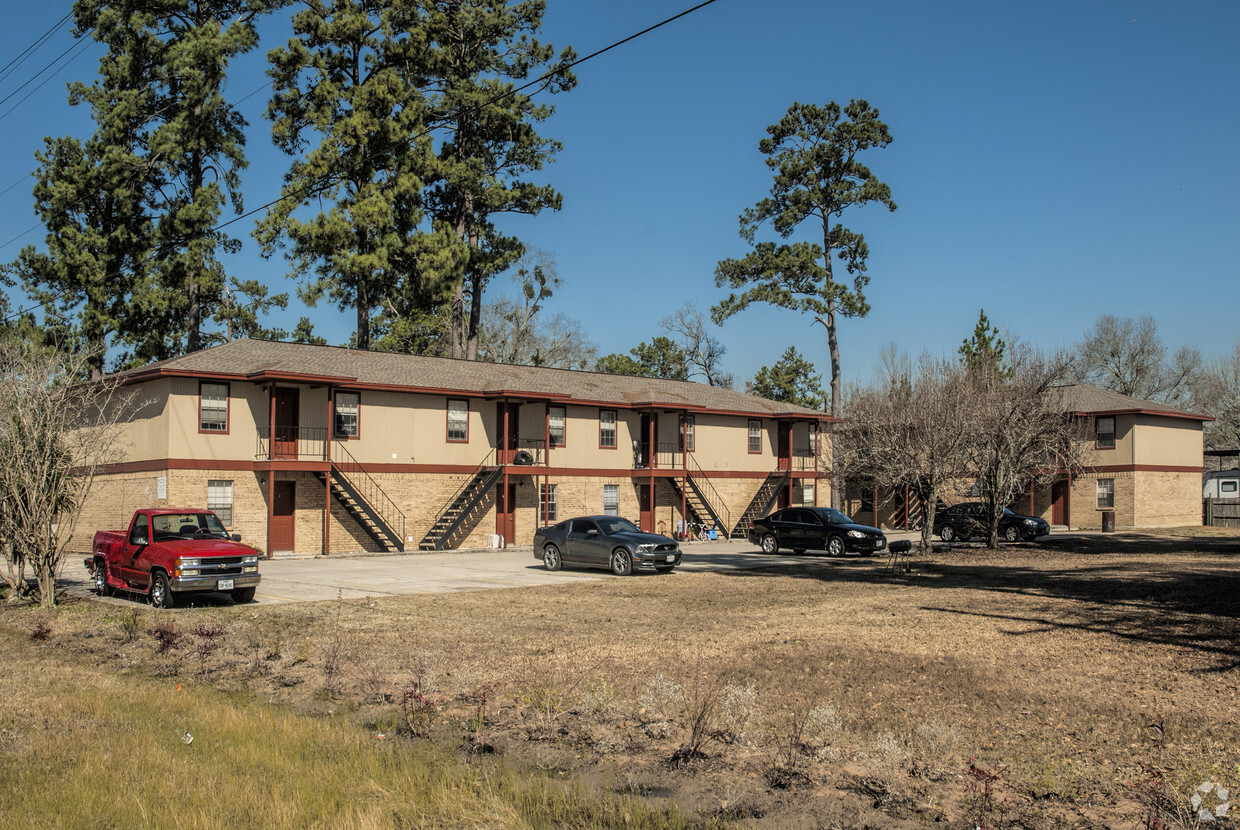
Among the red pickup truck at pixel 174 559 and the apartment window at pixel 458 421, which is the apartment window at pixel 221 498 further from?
the red pickup truck at pixel 174 559

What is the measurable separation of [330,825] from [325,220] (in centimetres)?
3738

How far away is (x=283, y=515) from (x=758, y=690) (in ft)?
82.2

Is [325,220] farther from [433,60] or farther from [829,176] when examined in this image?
[829,176]

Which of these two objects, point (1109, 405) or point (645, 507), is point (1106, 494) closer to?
point (1109, 405)

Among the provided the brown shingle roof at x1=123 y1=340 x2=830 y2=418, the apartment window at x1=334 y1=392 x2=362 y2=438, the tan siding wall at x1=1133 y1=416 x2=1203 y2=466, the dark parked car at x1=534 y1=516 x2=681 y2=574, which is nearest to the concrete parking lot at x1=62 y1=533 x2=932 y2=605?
the dark parked car at x1=534 y1=516 x2=681 y2=574

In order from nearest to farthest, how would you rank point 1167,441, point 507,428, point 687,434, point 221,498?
point 221,498 < point 507,428 < point 687,434 < point 1167,441

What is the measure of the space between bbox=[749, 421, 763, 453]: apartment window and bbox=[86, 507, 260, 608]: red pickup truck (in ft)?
98.1

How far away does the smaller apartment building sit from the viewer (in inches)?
1821

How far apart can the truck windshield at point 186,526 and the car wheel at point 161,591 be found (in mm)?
887

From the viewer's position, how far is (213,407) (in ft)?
99.8

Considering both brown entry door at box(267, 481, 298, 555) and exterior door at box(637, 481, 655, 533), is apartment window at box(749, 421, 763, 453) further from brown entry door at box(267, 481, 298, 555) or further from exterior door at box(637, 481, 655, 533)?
brown entry door at box(267, 481, 298, 555)

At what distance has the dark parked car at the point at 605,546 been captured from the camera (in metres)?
24.2

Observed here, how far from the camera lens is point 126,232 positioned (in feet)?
136

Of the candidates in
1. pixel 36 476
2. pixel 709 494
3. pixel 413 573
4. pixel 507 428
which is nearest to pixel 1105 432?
pixel 709 494
